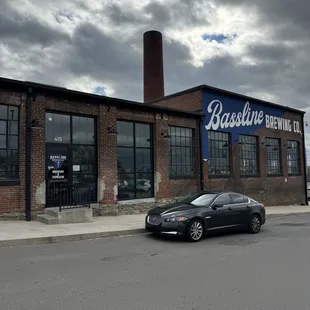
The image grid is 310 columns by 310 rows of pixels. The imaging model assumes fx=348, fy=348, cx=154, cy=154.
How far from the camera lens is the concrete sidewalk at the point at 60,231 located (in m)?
9.55

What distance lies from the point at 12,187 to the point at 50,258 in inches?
225

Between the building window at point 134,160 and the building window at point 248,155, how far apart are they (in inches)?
291

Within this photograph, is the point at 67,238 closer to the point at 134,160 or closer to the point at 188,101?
the point at 134,160

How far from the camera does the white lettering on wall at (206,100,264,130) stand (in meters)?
20.1

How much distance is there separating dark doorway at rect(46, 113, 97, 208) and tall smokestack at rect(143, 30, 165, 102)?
16.1 metres

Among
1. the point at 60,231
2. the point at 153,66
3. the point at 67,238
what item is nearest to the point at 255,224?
the point at 67,238

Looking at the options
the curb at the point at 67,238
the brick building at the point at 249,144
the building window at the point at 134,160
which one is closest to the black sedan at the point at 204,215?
the curb at the point at 67,238

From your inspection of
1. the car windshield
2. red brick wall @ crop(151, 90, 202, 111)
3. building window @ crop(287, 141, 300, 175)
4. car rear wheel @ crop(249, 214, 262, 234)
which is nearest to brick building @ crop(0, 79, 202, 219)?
red brick wall @ crop(151, 90, 202, 111)

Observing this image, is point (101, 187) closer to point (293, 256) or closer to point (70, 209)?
point (70, 209)

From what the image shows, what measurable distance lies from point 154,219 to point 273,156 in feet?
54.6

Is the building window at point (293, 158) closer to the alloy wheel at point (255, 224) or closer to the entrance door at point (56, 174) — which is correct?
the alloy wheel at point (255, 224)

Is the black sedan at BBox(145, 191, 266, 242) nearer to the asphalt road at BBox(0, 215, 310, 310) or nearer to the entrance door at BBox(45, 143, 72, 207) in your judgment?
the asphalt road at BBox(0, 215, 310, 310)

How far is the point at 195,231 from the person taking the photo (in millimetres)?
10125

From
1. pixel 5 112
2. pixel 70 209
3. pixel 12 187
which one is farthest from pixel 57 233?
pixel 5 112
